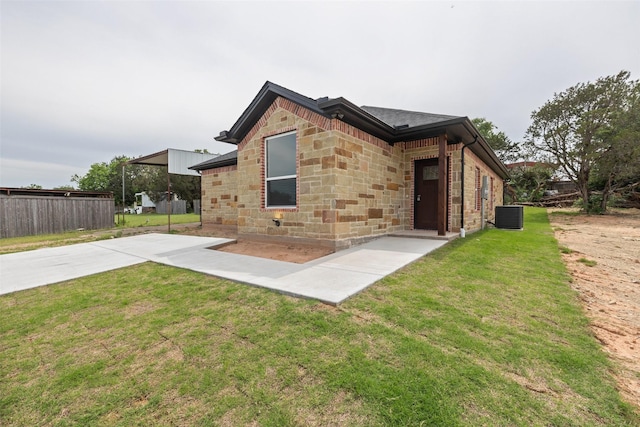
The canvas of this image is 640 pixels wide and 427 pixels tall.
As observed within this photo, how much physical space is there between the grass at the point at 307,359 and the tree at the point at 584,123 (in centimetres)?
1921

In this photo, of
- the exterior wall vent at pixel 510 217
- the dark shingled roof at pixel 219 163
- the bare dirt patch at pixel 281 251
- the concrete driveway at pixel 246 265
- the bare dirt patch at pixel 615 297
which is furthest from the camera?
the dark shingled roof at pixel 219 163

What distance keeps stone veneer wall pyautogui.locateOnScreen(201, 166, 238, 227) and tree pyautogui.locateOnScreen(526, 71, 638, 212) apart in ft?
70.6

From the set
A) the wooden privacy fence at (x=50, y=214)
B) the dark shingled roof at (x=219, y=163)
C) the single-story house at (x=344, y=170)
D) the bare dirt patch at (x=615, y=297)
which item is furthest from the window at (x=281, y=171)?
the wooden privacy fence at (x=50, y=214)

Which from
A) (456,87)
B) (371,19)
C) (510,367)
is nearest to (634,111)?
(456,87)

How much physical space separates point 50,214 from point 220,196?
9405mm

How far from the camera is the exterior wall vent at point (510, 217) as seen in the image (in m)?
9.99

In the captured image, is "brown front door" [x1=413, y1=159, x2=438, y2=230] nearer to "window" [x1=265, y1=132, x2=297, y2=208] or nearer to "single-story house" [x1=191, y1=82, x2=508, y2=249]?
"single-story house" [x1=191, y1=82, x2=508, y2=249]

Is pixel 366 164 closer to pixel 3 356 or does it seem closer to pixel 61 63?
pixel 3 356

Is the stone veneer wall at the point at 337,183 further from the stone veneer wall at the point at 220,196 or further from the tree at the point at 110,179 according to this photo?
the tree at the point at 110,179

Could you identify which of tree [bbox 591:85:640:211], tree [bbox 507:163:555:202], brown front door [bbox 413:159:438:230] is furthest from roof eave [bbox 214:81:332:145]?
tree [bbox 507:163:555:202]

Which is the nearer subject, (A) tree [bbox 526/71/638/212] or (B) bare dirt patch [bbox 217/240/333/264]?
(B) bare dirt patch [bbox 217/240/333/264]

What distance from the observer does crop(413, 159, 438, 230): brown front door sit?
319 inches

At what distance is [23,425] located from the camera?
1.59 meters

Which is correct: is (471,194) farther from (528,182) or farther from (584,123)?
(528,182)
